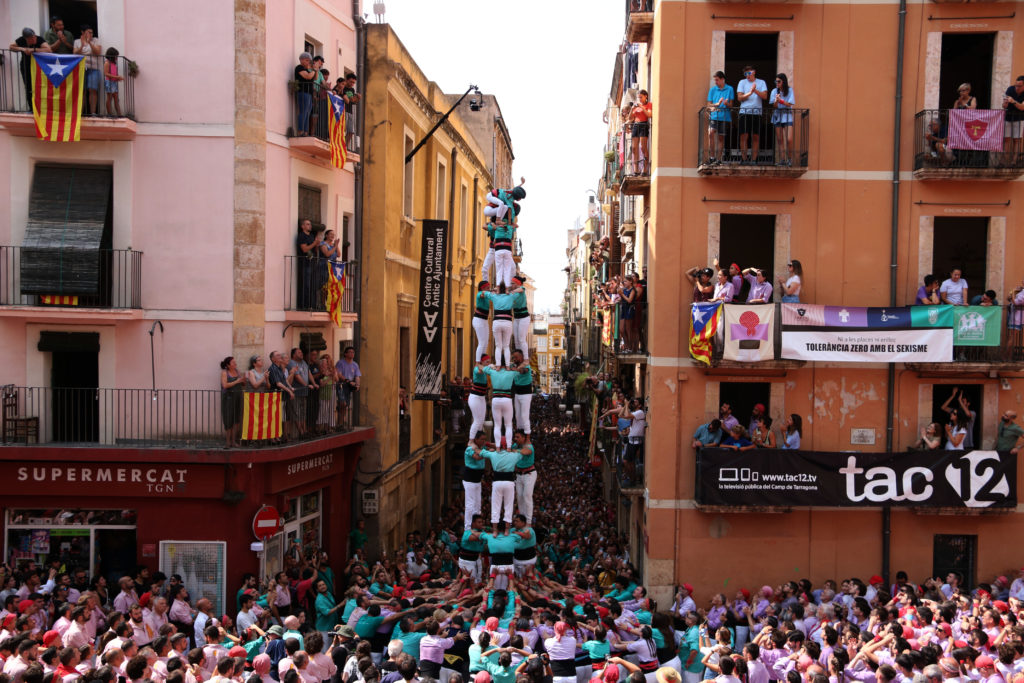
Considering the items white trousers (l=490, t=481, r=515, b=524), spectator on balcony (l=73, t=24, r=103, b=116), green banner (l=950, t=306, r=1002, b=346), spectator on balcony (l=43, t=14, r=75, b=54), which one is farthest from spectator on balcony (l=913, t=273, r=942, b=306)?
spectator on balcony (l=43, t=14, r=75, b=54)

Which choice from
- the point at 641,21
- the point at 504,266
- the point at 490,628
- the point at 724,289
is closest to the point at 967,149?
the point at 724,289

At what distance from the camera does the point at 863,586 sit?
17625 millimetres

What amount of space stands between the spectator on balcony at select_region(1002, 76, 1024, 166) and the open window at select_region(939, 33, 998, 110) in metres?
0.92

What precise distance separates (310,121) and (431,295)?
20.6ft

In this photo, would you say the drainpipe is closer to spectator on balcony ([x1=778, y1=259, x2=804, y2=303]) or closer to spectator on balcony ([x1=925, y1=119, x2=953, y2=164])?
spectator on balcony ([x1=925, y1=119, x2=953, y2=164])

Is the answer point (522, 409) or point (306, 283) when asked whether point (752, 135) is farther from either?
point (306, 283)

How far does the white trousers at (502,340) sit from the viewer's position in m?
17.3

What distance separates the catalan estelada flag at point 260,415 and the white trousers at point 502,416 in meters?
4.07

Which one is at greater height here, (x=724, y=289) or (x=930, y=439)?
(x=724, y=289)

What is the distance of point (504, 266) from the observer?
57.5ft

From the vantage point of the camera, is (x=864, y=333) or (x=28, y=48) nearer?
(x=28, y=48)

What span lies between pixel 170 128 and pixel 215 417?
551cm

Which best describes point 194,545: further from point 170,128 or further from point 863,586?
point 863,586

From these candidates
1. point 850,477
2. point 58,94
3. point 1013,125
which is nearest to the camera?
point 58,94
